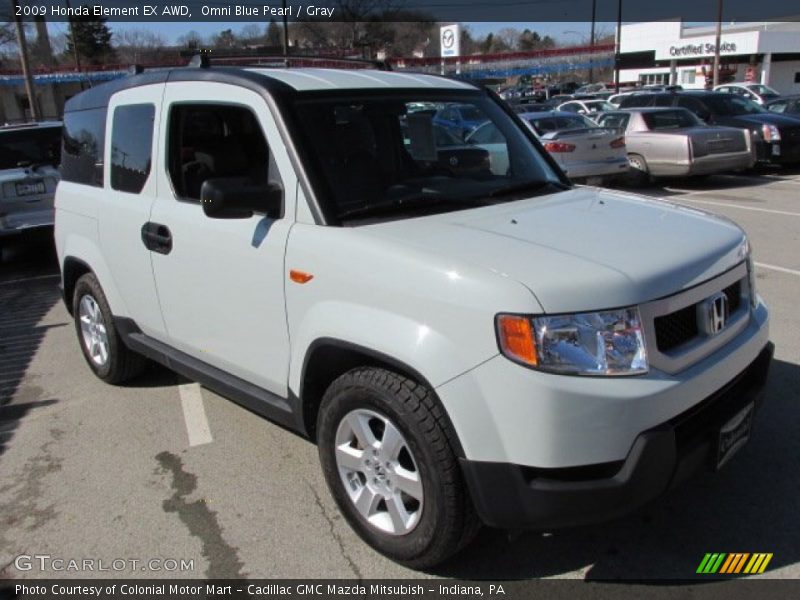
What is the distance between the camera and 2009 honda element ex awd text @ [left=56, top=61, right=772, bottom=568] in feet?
7.70

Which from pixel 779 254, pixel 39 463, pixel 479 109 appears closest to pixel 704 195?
pixel 779 254

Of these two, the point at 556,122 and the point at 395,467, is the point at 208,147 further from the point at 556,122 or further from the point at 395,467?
the point at 556,122

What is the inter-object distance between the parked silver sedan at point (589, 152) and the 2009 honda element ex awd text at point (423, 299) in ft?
27.5

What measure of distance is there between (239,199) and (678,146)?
11576 mm

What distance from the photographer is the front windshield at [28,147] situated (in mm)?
9047

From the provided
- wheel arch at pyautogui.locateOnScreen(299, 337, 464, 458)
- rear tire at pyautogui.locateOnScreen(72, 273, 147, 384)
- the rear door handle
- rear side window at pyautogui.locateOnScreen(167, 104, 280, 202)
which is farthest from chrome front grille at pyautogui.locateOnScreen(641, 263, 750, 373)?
rear tire at pyautogui.locateOnScreen(72, 273, 147, 384)

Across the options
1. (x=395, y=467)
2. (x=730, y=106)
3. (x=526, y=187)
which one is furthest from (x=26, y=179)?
(x=730, y=106)

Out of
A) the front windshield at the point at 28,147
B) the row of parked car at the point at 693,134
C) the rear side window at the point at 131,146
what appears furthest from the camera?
the row of parked car at the point at 693,134

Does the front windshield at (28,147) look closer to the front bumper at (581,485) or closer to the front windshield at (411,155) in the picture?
the front windshield at (411,155)

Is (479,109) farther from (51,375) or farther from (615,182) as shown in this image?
(615,182)

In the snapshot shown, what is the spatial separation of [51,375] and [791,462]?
504 centimetres

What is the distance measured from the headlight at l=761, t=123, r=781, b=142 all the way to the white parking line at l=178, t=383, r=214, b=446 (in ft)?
43.3

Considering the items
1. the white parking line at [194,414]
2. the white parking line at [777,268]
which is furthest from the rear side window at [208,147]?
the white parking line at [777,268]

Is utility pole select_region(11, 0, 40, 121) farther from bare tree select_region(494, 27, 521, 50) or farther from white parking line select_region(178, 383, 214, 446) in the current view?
bare tree select_region(494, 27, 521, 50)
